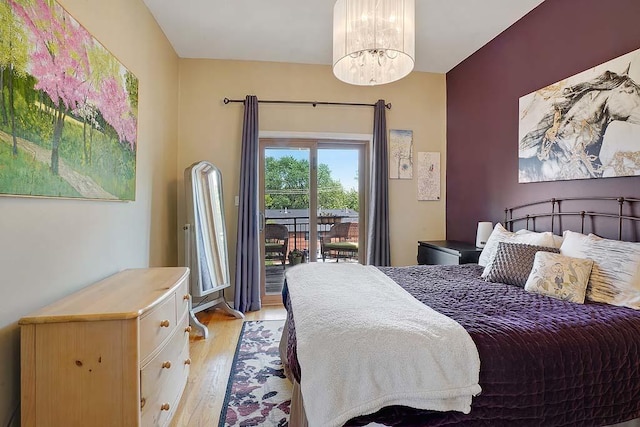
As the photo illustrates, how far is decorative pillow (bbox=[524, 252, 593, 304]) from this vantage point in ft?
6.04

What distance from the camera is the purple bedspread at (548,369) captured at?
127 centimetres

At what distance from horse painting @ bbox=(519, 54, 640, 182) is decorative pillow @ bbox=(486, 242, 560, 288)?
658 mm

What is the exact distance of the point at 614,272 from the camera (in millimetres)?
1802

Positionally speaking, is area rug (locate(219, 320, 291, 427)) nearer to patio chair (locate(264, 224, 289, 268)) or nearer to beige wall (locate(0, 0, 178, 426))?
beige wall (locate(0, 0, 178, 426))

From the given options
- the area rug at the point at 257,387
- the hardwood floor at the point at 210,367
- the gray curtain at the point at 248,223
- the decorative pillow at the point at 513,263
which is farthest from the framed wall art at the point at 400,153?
the area rug at the point at 257,387

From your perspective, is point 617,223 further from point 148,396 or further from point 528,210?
point 148,396

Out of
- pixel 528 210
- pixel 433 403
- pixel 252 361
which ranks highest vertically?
pixel 528 210

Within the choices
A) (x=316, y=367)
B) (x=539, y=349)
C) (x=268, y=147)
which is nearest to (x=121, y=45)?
(x=268, y=147)

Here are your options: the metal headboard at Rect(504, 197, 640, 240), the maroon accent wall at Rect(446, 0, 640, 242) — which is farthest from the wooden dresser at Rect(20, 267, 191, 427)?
the maroon accent wall at Rect(446, 0, 640, 242)

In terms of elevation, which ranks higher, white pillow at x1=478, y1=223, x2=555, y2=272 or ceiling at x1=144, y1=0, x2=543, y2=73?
ceiling at x1=144, y1=0, x2=543, y2=73

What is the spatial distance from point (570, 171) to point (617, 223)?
48 cm

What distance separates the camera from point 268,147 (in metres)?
3.94

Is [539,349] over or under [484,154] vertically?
under

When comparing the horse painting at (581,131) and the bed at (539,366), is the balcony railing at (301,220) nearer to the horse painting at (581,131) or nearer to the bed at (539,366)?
the horse painting at (581,131)
